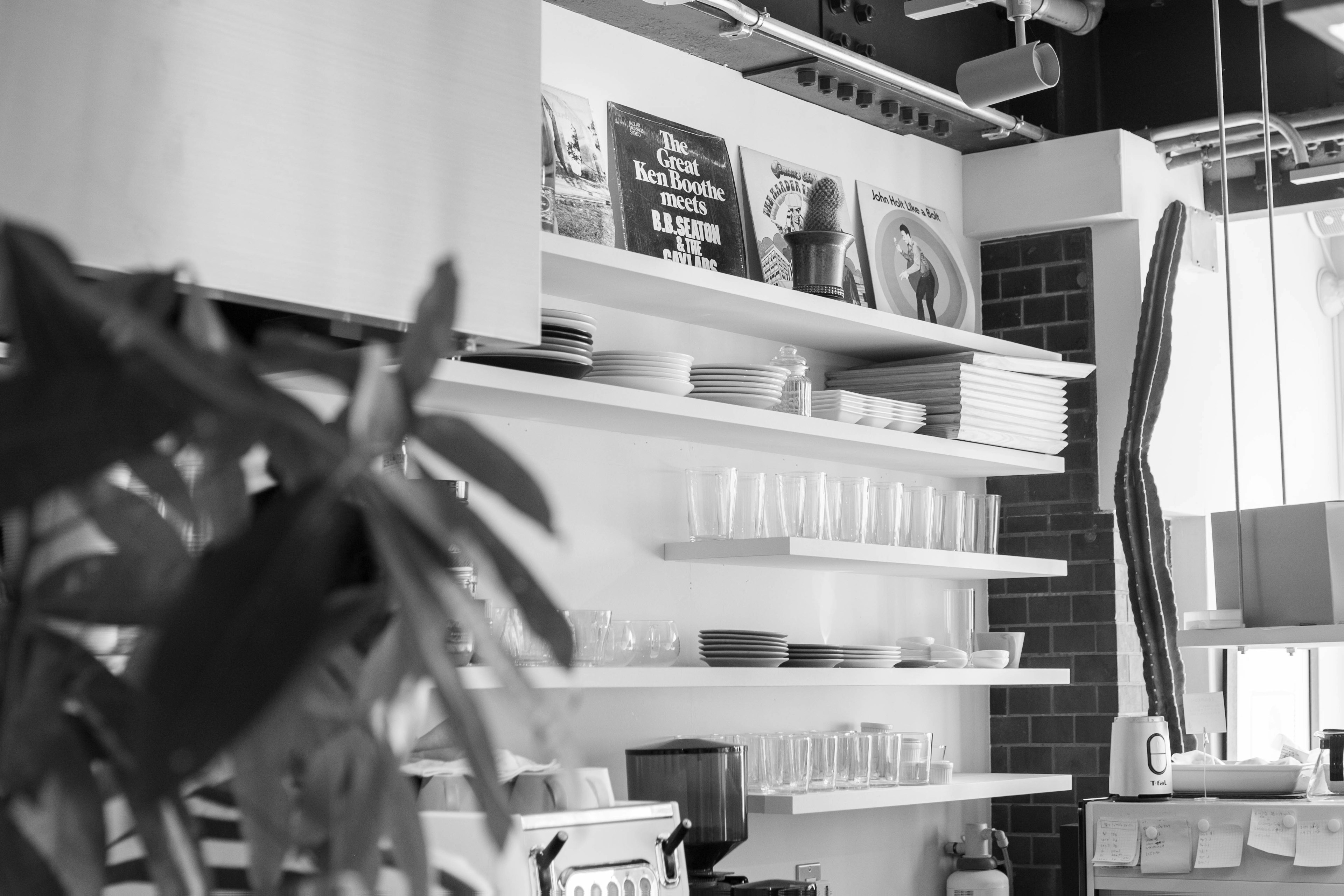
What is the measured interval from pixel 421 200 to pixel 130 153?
49 centimetres

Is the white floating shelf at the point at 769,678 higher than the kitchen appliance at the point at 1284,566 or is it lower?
lower

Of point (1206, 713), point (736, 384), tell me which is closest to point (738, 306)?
point (736, 384)

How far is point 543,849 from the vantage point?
277cm

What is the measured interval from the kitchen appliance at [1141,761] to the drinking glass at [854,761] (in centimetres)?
74

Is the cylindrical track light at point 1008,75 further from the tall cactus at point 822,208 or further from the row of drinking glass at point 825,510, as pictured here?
the row of drinking glass at point 825,510

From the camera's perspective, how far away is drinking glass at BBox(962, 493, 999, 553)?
4637 millimetres

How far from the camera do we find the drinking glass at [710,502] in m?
3.96

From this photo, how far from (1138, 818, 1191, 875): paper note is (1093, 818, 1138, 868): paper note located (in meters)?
0.02

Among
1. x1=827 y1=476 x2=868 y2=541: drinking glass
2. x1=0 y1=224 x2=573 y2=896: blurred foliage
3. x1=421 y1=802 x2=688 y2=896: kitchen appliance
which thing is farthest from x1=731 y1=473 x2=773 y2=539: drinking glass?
x1=0 y1=224 x2=573 y2=896: blurred foliage

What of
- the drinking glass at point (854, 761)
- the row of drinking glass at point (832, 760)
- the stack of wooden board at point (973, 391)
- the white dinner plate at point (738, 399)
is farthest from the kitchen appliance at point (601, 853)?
the stack of wooden board at point (973, 391)

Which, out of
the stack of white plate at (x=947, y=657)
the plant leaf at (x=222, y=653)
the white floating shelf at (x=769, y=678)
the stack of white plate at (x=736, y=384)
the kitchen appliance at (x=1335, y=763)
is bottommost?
the kitchen appliance at (x=1335, y=763)

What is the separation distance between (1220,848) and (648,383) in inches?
77.9

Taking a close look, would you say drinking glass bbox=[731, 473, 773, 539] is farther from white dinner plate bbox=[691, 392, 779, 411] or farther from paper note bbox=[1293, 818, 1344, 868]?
paper note bbox=[1293, 818, 1344, 868]

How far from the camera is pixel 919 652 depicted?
463cm
